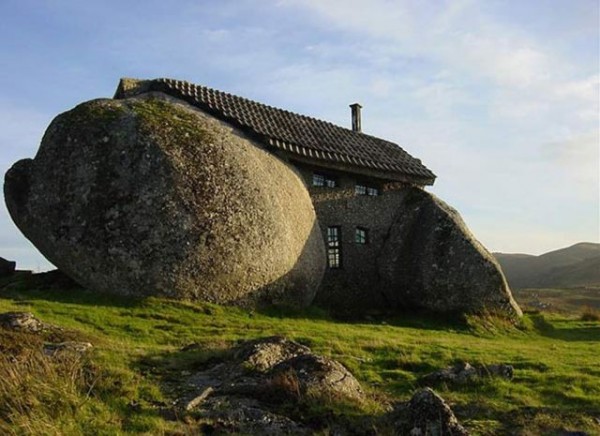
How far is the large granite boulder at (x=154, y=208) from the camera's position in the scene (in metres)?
20.2

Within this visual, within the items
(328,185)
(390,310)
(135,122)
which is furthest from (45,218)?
(390,310)

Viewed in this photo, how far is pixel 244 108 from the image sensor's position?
27562 millimetres

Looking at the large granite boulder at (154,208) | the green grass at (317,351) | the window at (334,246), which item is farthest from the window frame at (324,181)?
the green grass at (317,351)

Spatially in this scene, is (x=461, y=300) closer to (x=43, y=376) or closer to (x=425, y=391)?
(x=425, y=391)

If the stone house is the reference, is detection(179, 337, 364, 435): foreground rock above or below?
below

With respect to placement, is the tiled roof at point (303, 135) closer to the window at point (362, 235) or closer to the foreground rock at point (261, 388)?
the window at point (362, 235)

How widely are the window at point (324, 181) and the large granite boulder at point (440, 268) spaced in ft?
12.2

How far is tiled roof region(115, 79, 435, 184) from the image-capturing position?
25828 mm

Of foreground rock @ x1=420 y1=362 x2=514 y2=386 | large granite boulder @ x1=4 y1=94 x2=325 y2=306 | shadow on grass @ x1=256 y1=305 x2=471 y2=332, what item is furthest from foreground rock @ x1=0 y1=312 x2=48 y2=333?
shadow on grass @ x1=256 y1=305 x2=471 y2=332

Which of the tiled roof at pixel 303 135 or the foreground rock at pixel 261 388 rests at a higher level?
the tiled roof at pixel 303 135

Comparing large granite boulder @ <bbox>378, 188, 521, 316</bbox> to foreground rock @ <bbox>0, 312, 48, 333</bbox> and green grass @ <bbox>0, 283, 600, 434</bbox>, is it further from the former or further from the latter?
foreground rock @ <bbox>0, 312, 48, 333</bbox>

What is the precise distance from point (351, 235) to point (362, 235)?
0.86 meters

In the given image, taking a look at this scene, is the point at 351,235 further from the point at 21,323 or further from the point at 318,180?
the point at 21,323

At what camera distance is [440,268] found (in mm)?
25859
